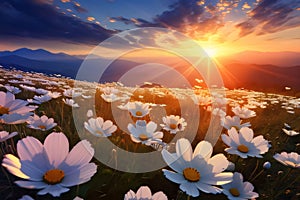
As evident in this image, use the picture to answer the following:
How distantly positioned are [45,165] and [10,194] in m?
0.70

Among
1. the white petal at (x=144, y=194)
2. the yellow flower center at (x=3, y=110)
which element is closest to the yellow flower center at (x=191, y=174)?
the white petal at (x=144, y=194)

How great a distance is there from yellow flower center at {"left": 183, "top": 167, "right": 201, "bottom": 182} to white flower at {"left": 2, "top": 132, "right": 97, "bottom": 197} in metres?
0.50

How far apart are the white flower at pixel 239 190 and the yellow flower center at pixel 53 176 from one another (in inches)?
38.9

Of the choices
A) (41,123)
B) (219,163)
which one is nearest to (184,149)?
(219,163)

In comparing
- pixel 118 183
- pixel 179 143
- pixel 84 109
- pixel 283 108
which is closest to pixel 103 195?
pixel 118 183

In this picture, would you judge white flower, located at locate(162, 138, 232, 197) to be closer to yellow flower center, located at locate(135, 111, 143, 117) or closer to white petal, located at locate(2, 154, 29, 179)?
white petal, located at locate(2, 154, 29, 179)

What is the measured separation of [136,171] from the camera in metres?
1.83

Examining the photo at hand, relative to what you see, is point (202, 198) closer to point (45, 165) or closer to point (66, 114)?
point (45, 165)

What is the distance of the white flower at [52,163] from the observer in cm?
92

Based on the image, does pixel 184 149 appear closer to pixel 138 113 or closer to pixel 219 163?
pixel 219 163

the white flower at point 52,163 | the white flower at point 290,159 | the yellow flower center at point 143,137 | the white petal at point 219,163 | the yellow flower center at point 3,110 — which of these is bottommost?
the white flower at point 290,159

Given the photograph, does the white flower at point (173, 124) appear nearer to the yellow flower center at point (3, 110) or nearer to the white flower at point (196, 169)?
the white flower at point (196, 169)

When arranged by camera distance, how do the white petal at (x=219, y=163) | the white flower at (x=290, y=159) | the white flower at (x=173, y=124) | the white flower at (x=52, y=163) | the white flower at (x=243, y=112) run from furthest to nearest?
the white flower at (x=243, y=112), the white flower at (x=173, y=124), the white flower at (x=290, y=159), the white petal at (x=219, y=163), the white flower at (x=52, y=163)

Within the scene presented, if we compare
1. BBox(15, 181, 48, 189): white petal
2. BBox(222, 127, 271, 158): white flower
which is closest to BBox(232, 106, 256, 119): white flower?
BBox(222, 127, 271, 158): white flower
